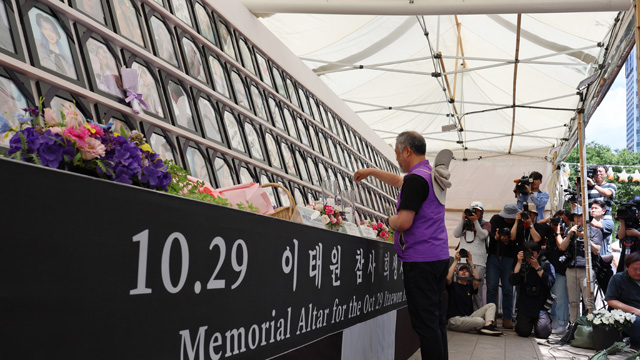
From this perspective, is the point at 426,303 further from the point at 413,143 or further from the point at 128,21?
the point at 128,21

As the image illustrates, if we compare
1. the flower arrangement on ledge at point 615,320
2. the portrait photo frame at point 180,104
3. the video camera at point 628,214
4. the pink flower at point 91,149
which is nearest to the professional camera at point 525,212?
the video camera at point 628,214

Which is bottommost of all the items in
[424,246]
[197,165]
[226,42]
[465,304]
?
[465,304]

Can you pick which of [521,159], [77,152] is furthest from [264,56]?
[521,159]

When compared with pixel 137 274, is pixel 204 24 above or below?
above

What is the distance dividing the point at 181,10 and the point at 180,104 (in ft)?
1.89

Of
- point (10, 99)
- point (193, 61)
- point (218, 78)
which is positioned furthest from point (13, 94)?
point (218, 78)

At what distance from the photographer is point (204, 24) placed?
356cm

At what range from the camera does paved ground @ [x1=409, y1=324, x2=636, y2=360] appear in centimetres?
443

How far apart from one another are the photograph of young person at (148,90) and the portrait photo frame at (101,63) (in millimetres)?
166

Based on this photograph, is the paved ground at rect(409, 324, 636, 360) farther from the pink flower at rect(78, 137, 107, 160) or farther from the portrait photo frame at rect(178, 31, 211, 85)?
the pink flower at rect(78, 137, 107, 160)

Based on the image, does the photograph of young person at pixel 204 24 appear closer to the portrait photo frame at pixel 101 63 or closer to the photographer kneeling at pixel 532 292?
the portrait photo frame at pixel 101 63

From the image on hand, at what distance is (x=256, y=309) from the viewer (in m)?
1.61

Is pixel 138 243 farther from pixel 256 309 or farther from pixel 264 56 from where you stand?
pixel 264 56

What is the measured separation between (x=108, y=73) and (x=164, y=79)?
0.48 metres
